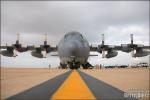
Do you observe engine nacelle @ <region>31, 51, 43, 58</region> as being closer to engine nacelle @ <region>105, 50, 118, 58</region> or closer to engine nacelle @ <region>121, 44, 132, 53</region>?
engine nacelle @ <region>105, 50, 118, 58</region>

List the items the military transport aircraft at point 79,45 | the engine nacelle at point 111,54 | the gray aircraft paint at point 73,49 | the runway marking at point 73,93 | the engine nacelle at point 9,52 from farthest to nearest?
1. the engine nacelle at point 111,54
2. the engine nacelle at point 9,52
3. the military transport aircraft at point 79,45
4. the gray aircraft paint at point 73,49
5. the runway marking at point 73,93

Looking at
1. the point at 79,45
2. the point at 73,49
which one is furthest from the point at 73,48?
the point at 79,45

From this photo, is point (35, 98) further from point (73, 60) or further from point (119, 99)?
point (73, 60)

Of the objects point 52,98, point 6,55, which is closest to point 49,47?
point 6,55

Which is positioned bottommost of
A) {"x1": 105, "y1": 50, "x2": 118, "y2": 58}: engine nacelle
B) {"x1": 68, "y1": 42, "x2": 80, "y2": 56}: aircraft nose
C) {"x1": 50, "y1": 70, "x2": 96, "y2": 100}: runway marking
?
{"x1": 50, "y1": 70, "x2": 96, "y2": 100}: runway marking

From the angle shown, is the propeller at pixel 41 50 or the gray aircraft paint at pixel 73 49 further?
the propeller at pixel 41 50

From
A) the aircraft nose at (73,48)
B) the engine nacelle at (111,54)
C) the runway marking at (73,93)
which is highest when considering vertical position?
the aircraft nose at (73,48)

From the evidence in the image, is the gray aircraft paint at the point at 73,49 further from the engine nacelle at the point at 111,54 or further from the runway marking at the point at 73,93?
the engine nacelle at the point at 111,54

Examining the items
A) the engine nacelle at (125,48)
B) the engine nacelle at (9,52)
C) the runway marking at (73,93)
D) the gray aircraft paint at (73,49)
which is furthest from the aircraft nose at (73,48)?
the engine nacelle at (125,48)

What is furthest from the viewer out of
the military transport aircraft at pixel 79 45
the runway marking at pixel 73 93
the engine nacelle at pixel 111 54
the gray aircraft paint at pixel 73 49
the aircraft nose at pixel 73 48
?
the engine nacelle at pixel 111 54

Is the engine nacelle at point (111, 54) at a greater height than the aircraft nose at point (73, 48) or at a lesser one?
lesser

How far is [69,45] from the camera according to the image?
26.3m

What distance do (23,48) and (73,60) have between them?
23695mm

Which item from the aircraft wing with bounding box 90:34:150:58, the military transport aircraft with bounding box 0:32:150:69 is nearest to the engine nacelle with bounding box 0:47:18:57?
the military transport aircraft with bounding box 0:32:150:69
